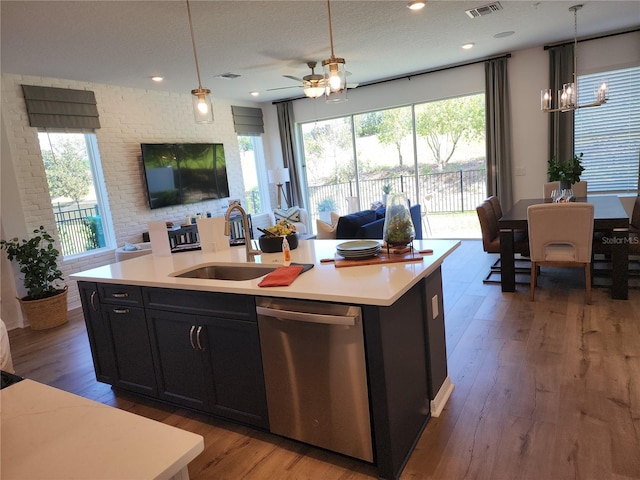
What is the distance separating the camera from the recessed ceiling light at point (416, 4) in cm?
361

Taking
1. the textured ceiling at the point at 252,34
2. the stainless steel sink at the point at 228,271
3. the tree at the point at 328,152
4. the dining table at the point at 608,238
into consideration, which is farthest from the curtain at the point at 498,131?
the stainless steel sink at the point at 228,271

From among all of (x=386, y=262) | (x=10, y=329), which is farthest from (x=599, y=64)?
(x=10, y=329)

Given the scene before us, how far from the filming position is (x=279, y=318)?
1980mm

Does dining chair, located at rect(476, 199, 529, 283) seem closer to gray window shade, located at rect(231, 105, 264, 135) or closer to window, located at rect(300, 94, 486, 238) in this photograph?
window, located at rect(300, 94, 486, 238)

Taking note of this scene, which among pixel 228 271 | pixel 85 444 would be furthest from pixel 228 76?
pixel 85 444

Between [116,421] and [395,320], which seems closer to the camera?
[116,421]

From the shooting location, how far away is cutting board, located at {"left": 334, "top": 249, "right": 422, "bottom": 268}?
224 cm

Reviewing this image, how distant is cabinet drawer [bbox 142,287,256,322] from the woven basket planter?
9.13ft

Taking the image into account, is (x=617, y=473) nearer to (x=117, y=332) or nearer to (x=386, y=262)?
(x=386, y=262)

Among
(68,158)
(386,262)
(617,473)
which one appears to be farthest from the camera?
(68,158)

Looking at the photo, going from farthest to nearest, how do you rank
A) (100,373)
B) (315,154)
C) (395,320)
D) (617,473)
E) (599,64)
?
(315,154) → (599,64) → (100,373) → (395,320) → (617,473)

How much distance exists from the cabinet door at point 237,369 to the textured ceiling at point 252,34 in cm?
255

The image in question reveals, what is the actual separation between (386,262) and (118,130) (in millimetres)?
4865

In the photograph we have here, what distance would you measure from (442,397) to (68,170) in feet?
16.6
